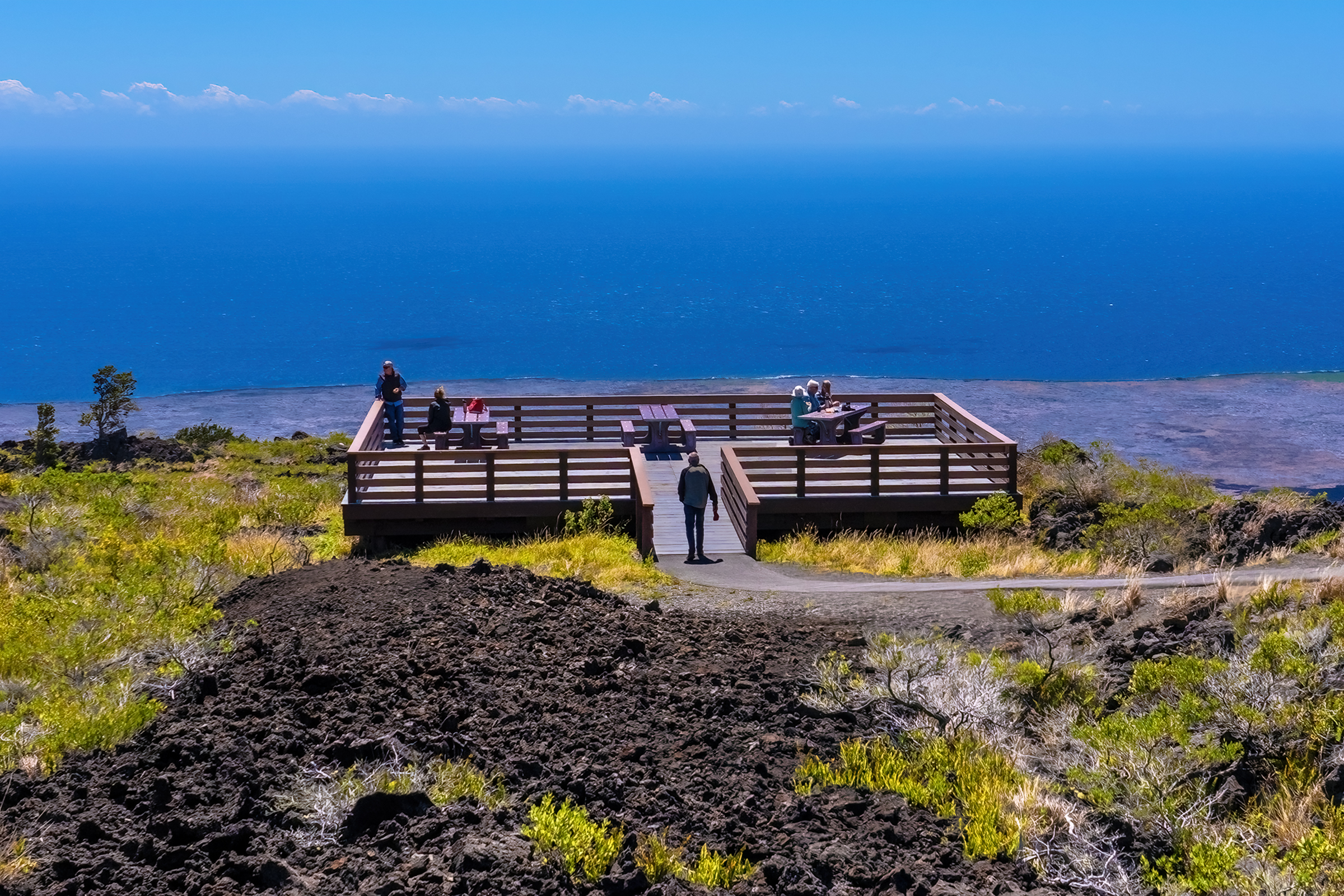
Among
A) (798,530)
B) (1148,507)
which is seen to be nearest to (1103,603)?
(1148,507)

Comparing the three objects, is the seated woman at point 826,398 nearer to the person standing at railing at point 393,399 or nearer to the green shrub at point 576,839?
the person standing at railing at point 393,399

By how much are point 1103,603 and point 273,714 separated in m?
7.97

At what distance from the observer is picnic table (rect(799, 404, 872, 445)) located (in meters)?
22.3

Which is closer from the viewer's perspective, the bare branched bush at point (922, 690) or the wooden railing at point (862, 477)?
the bare branched bush at point (922, 690)

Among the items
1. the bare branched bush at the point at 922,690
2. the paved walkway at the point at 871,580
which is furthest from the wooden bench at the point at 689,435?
the bare branched bush at the point at 922,690

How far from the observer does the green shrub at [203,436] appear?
1319 inches

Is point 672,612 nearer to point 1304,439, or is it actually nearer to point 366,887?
point 366,887

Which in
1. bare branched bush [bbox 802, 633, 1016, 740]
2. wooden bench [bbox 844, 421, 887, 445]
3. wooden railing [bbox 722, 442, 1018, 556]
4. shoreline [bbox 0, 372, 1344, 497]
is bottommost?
shoreline [bbox 0, 372, 1344, 497]

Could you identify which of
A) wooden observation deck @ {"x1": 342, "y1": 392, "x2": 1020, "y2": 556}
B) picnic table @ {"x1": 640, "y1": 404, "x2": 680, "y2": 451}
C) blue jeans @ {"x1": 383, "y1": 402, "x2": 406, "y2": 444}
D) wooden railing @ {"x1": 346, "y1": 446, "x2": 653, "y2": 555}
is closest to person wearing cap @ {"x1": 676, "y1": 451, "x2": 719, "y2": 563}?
wooden observation deck @ {"x1": 342, "y1": 392, "x2": 1020, "y2": 556}

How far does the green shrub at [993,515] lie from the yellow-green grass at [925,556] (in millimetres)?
168

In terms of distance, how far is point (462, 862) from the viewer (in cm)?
773

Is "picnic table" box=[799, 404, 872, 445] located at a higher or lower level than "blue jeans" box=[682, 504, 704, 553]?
→ higher

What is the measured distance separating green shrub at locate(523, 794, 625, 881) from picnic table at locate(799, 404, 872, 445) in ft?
47.9

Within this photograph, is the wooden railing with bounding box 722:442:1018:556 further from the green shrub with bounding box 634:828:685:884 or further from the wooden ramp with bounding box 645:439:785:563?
the green shrub with bounding box 634:828:685:884
